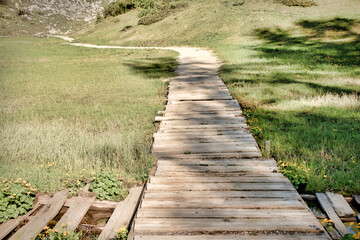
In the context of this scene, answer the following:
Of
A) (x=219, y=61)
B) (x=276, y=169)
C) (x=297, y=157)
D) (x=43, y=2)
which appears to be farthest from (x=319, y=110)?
(x=43, y=2)

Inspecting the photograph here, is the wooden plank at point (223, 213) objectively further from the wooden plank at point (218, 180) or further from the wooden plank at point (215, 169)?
the wooden plank at point (215, 169)

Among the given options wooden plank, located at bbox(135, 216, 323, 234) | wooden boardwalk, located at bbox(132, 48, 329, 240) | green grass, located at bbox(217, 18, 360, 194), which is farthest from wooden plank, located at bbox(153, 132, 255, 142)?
wooden plank, located at bbox(135, 216, 323, 234)

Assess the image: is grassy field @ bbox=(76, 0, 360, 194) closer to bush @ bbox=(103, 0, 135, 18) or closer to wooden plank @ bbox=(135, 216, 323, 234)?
wooden plank @ bbox=(135, 216, 323, 234)

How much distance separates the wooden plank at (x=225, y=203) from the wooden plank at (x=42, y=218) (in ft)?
4.44

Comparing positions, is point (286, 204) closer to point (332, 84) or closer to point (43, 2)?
point (332, 84)

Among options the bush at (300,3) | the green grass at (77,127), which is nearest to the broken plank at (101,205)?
the green grass at (77,127)

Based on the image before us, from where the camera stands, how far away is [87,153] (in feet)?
18.5

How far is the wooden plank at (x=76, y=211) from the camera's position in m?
3.44

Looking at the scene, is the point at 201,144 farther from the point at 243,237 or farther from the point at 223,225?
the point at 243,237

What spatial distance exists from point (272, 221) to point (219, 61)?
13582mm

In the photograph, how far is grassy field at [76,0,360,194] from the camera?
4723 mm

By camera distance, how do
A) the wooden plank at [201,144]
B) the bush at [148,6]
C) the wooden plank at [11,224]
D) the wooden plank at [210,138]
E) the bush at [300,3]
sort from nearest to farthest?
1. the wooden plank at [11,224]
2. the wooden plank at [201,144]
3. the wooden plank at [210,138]
4. the bush at [300,3]
5. the bush at [148,6]

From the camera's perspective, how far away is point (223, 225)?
9.63ft

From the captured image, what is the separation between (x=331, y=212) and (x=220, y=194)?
1.48 meters
